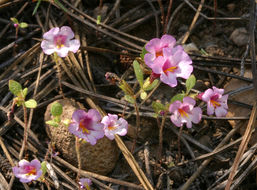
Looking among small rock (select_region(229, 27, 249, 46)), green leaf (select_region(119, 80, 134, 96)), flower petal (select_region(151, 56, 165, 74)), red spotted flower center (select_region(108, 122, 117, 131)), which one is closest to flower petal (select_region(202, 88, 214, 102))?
Answer: flower petal (select_region(151, 56, 165, 74))

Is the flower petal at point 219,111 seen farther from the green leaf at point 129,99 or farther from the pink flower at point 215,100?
the green leaf at point 129,99

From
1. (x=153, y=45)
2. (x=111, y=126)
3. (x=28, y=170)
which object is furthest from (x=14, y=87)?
(x=153, y=45)

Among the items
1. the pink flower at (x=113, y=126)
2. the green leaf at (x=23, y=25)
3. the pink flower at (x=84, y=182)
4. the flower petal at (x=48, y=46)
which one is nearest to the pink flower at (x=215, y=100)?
the pink flower at (x=113, y=126)

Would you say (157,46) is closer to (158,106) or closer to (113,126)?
(158,106)

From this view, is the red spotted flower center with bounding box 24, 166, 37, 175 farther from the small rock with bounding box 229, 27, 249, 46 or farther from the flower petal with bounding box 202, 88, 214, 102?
the small rock with bounding box 229, 27, 249, 46

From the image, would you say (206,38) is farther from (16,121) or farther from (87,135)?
(16,121)

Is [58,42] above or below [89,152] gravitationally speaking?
above
